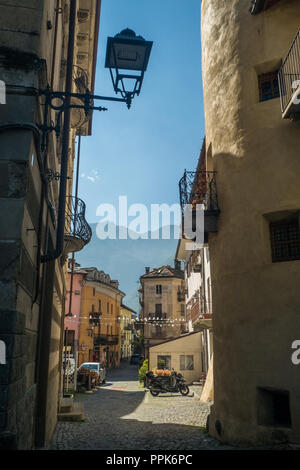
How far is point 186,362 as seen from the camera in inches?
1105

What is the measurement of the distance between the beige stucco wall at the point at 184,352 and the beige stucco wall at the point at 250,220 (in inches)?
726

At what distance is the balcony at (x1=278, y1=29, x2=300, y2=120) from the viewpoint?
27.2 feet

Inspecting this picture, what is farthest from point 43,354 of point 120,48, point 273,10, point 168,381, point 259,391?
point 168,381

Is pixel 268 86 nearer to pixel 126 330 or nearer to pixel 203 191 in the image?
pixel 203 191

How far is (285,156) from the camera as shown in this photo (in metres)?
8.90

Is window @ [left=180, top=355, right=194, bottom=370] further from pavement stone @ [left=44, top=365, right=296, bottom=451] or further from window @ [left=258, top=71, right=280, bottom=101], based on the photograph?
window @ [left=258, top=71, right=280, bottom=101]

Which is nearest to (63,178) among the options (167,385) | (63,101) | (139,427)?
(63,101)

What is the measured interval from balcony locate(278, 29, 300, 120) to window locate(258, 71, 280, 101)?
647 mm

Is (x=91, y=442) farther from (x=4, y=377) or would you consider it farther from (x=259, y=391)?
(x=4, y=377)

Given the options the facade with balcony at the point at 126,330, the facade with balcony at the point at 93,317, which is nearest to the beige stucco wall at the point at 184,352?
the facade with balcony at the point at 93,317

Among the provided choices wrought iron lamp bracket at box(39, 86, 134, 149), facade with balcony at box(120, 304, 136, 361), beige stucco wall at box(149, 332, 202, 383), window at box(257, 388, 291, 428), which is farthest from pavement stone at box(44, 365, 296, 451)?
facade with balcony at box(120, 304, 136, 361)

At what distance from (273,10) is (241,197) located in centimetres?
478

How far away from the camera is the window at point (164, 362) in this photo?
92.9 ft

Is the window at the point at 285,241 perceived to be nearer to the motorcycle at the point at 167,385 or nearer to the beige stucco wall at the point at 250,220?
the beige stucco wall at the point at 250,220
